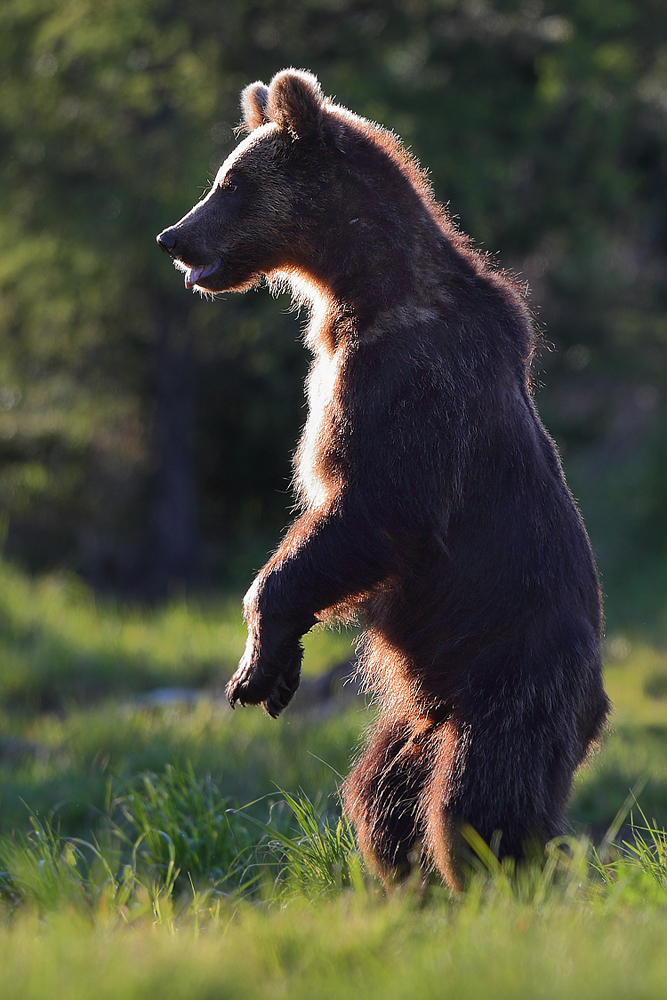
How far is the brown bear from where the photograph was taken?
309cm

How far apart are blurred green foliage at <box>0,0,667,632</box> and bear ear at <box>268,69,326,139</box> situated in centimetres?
552

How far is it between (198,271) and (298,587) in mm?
1156

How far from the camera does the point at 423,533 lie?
3.13 m

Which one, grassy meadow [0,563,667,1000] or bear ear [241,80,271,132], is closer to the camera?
grassy meadow [0,563,667,1000]

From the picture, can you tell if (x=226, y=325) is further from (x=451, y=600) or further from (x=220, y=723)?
(x=451, y=600)

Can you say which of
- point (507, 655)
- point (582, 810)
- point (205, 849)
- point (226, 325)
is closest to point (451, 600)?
point (507, 655)

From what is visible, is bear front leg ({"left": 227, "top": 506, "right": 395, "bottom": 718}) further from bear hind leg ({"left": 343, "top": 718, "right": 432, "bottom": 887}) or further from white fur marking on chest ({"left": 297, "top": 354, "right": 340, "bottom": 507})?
bear hind leg ({"left": 343, "top": 718, "right": 432, "bottom": 887})

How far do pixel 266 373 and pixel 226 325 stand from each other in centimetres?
65

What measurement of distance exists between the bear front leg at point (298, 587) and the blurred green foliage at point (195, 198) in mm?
6325

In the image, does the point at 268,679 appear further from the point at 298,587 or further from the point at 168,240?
Result: the point at 168,240

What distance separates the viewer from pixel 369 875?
3.43 metres

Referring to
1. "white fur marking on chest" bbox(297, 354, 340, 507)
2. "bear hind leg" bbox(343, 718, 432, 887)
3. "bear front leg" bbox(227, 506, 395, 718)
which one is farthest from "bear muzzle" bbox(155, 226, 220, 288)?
"bear hind leg" bbox(343, 718, 432, 887)

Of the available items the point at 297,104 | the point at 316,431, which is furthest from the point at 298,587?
the point at 297,104

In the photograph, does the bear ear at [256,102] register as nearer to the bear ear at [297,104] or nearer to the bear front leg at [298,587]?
the bear ear at [297,104]
